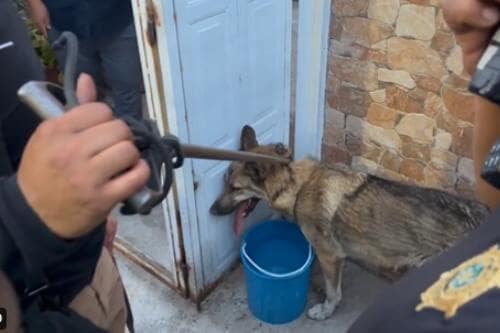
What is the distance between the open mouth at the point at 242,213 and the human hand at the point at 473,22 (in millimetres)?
1446

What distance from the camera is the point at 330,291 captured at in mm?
2246

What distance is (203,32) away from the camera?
172cm

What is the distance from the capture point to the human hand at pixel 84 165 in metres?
0.61

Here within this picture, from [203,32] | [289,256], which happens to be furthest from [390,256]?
[203,32]

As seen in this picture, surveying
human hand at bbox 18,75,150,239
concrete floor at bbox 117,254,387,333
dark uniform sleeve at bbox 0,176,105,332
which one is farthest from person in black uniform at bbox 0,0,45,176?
concrete floor at bbox 117,254,387,333

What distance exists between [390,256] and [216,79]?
101cm

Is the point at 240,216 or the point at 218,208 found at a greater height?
the point at 218,208

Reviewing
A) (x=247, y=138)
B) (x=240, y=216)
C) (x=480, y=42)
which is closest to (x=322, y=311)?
(x=240, y=216)

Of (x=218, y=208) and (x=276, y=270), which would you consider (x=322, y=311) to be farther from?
(x=218, y=208)

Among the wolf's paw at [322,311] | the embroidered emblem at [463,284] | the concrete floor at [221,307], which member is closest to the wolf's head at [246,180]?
the concrete floor at [221,307]

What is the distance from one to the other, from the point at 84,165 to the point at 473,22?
0.61 meters

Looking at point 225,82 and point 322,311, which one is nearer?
point 225,82

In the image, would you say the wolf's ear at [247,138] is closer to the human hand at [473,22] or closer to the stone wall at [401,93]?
the stone wall at [401,93]

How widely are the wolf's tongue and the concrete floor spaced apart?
0.31 meters
